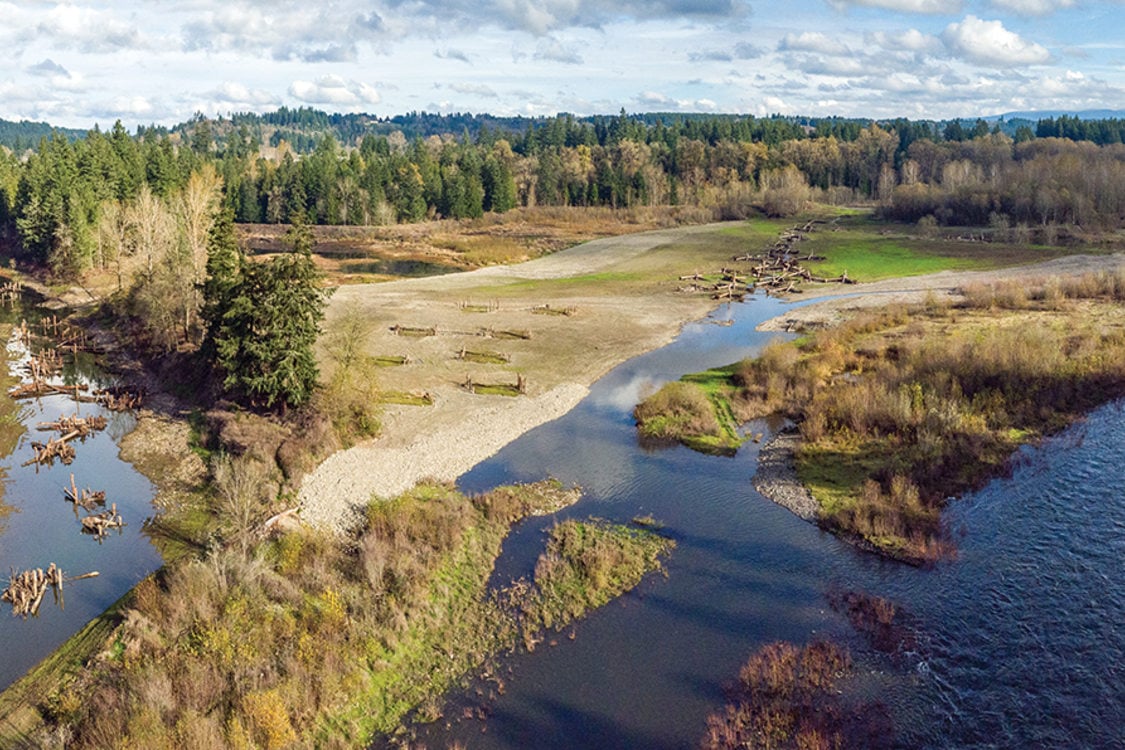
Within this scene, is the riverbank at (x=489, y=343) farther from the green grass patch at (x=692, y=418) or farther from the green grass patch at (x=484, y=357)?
the green grass patch at (x=692, y=418)

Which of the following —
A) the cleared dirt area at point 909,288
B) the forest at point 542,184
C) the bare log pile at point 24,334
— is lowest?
the bare log pile at point 24,334

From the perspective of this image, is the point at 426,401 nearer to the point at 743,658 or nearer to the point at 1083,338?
the point at 743,658

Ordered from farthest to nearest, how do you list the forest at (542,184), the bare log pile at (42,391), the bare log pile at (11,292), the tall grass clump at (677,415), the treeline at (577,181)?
1. the treeline at (577,181)
2. the forest at (542,184)
3. the bare log pile at (11,292)
4. the bare log pile at (42,391)
5. the tall grass clump at (677,415)

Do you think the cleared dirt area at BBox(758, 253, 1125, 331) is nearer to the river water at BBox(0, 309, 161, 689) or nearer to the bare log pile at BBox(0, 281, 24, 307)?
the river water at BBox(0, 309, 161, 689)

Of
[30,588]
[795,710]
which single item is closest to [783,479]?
[795,710]

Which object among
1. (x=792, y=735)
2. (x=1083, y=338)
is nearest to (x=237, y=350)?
(x=792, y=735)

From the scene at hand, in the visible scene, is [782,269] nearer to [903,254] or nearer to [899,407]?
[903,254]

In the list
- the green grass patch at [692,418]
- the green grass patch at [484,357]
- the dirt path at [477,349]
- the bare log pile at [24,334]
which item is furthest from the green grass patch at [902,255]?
the bare log pile at [24,334]
